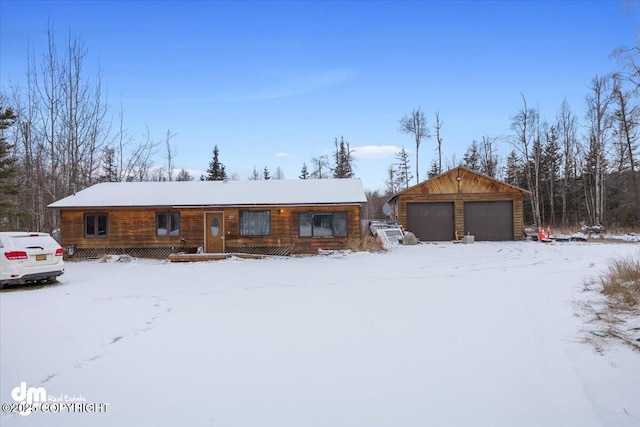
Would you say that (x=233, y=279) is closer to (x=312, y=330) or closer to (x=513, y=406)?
(x=312, y=330)

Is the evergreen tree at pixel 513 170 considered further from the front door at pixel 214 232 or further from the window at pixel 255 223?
the front door at pixel 214 232

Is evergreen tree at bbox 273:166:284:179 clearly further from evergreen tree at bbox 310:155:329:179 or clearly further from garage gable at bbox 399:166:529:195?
garage gable at bbox 399:166:529:195

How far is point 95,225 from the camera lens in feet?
57.5

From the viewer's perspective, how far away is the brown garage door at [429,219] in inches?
891

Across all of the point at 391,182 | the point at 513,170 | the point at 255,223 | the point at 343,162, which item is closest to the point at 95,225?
the point at 255,223

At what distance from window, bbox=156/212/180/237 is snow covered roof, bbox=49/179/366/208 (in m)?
0.67

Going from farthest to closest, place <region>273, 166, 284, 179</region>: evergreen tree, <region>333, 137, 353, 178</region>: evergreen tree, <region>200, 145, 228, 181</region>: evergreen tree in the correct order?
<region>273, 166, 284, 179</region>: evergreen tree
<region>333, 137, 353, 178</region>: evergreen tree
<region>200, 145, 228, 181</region>: evergreen tree

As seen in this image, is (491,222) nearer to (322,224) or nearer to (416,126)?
(322,224)

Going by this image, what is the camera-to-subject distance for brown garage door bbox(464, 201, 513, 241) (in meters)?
22.3

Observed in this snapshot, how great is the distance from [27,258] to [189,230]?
7882 millimetres

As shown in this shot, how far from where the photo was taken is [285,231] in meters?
17.3

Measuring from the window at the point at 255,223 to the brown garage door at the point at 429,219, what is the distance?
987 centimetres

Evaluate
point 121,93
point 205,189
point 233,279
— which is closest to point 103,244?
point 205,189

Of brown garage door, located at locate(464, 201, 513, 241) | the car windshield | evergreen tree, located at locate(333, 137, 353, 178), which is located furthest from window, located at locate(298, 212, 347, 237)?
evergreen tree, located at locate(333, 137, 353, 178)
